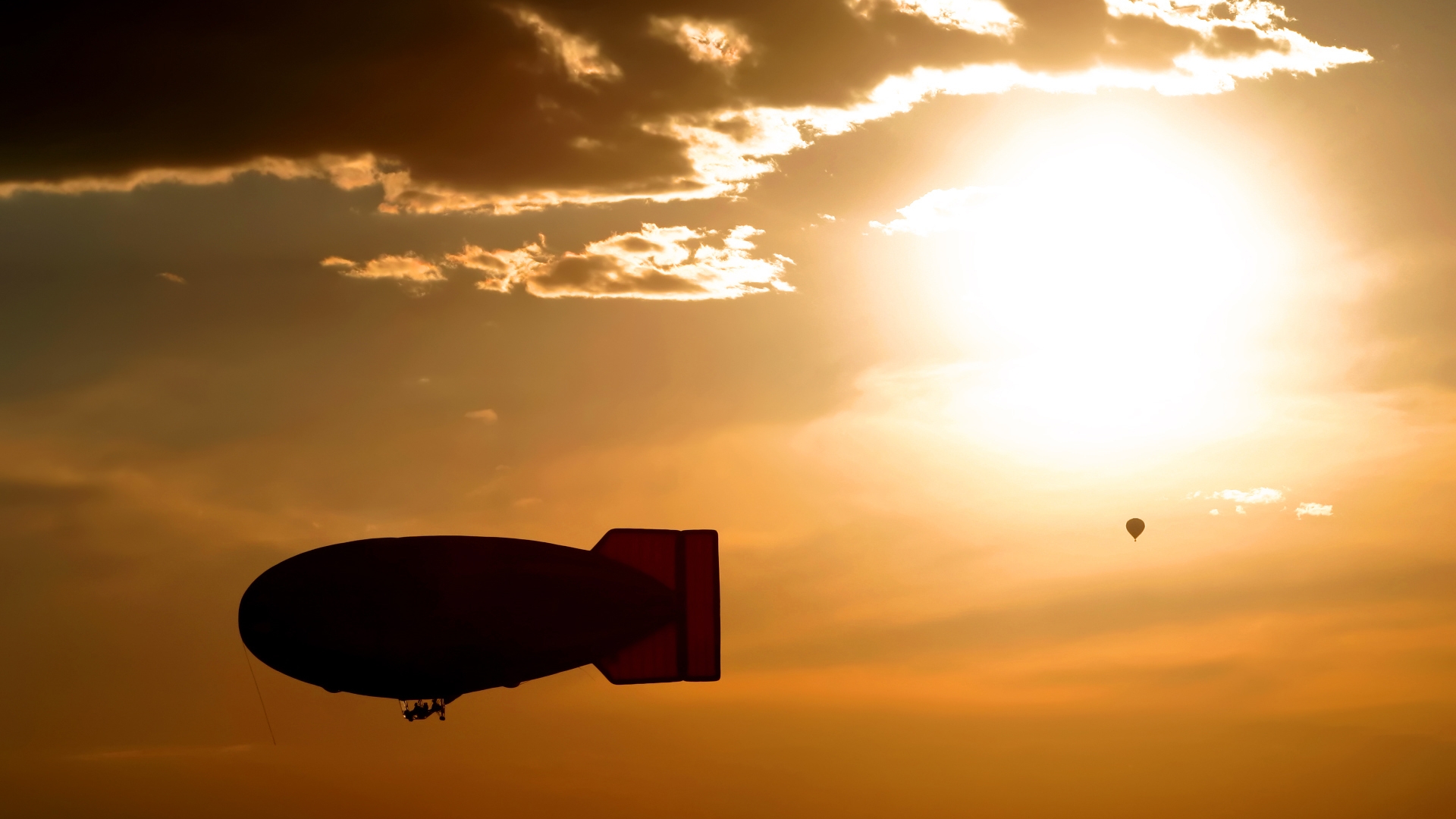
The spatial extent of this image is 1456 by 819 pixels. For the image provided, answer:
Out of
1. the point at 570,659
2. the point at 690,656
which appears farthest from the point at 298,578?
the point at 690,656

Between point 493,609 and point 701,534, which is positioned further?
point 701,534

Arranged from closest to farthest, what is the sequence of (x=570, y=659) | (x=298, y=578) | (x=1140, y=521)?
1. (x=298, y=578)
2. (x=570, y=659)
3. (x=1140, y=521)

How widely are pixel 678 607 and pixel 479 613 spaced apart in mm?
9703

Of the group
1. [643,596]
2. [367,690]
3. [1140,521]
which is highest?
[1140,521]

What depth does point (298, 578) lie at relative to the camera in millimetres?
59750

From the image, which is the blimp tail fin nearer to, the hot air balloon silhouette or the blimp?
the blimp

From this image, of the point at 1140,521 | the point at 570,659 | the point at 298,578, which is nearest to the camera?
the point at 298,578

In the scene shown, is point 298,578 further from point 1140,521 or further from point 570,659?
point 1140,521

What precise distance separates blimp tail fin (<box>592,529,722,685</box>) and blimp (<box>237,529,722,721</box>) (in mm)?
51

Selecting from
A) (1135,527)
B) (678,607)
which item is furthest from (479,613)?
(1135,527)

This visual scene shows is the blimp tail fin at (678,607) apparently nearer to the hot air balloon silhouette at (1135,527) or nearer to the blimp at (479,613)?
the blimp at (479,613)

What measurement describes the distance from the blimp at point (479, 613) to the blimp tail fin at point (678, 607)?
51 mm

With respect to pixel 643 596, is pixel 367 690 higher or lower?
lower

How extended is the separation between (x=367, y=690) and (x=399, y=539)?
24.0ft
